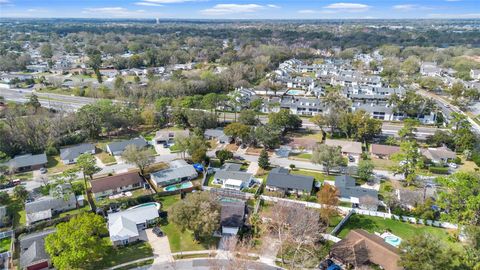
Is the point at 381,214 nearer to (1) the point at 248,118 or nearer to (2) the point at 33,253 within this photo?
(1) the point at 248,118

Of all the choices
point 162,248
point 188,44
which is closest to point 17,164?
point 162,248

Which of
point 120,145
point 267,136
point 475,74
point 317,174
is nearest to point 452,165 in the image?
point 317,174

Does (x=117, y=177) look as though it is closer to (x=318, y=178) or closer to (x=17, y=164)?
(x=17, y=164)

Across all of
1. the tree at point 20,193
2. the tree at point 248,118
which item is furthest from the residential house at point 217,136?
the tree at point 20,193

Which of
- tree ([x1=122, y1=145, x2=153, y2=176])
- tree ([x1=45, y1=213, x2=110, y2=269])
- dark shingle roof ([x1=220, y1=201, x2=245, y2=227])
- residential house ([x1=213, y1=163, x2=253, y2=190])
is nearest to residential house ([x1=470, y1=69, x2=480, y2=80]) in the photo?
residential house ([x1=213, y1=163, x2=253, y2=190])

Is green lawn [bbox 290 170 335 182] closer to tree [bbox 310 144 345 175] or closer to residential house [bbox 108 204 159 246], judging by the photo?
tree [bbox 310 144 345 175]
